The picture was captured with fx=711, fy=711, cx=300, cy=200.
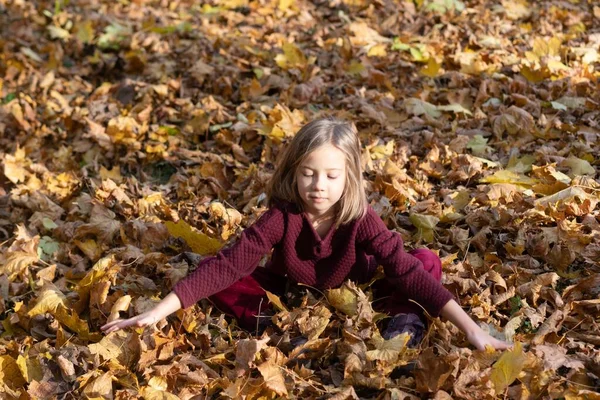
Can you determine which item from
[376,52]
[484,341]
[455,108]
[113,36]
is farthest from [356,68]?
[484,341]

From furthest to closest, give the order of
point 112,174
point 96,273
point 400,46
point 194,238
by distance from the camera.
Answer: point 400,46, point 112,174, point 194,238, point 96,273

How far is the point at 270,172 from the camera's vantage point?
4117mm

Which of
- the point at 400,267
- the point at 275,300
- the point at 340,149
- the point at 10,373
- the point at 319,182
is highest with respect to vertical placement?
the point at 340,149

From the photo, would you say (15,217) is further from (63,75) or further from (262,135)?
(63,75)

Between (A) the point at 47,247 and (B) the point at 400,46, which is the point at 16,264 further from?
(B) the point at 400,46

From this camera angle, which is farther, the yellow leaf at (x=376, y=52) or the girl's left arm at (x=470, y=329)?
the yellow leaf at (x=376, y=52)

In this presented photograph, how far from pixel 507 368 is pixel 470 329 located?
26 centimetres

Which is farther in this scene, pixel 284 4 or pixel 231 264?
pixel 284 4

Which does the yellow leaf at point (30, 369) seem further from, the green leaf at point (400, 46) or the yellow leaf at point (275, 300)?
the green leaf at point (400, 46)

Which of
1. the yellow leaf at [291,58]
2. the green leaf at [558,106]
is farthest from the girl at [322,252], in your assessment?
the yellow leaf at [291,58]

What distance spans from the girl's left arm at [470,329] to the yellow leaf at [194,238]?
122 centimetres

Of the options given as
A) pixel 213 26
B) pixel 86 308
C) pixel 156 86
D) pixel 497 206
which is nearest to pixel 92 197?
pixel 86 308

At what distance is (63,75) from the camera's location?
589cm

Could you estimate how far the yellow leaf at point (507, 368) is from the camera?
233 centimetres
